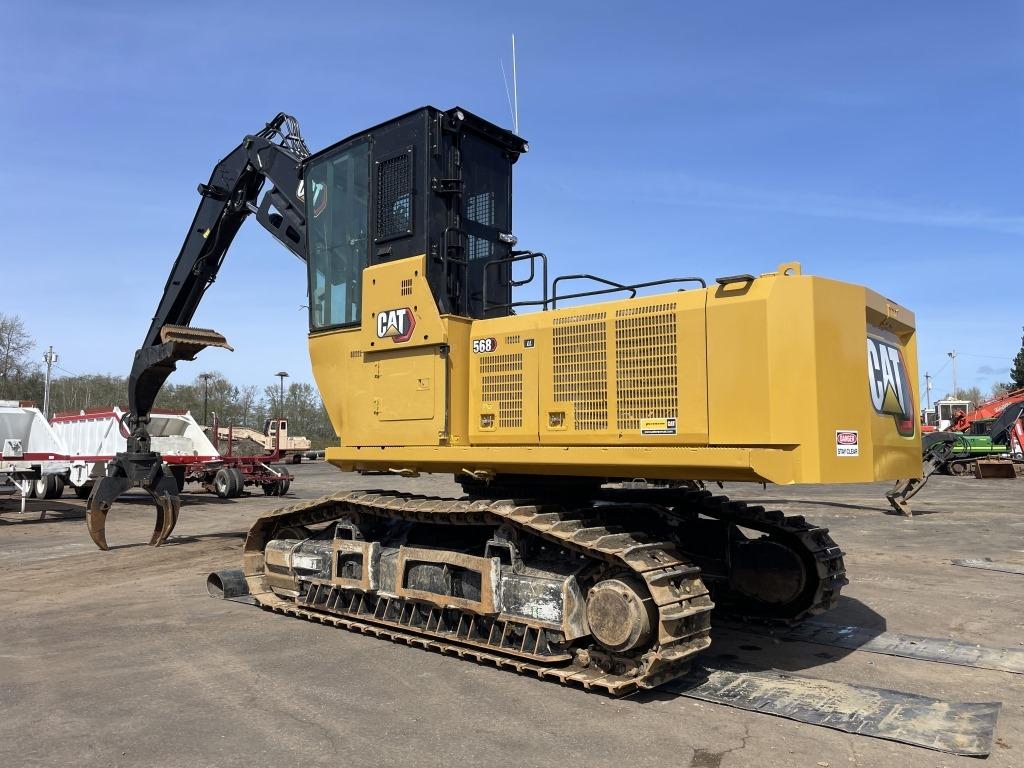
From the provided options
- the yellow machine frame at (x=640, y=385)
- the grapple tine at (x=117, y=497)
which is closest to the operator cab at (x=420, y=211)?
the yellow machine frame at (x=640, y=385)

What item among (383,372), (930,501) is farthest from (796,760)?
(930,501)

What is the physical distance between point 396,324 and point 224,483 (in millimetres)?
16621

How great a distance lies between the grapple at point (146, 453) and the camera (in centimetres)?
1130

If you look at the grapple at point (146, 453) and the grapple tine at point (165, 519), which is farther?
the grapple tine at point (165, 519)

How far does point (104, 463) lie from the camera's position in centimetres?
1184

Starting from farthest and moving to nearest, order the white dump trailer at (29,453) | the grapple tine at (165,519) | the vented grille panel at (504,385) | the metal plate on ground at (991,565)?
1. the white dump trailer at (29,453)
2. the grapple tine at (165,519)
3. the metal plate on ground at (991,565)
4. the vented grille panel at (504,385)

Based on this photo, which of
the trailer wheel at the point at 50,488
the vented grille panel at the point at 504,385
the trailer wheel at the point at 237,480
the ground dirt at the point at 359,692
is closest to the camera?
the ground dirt at the point at 359,692

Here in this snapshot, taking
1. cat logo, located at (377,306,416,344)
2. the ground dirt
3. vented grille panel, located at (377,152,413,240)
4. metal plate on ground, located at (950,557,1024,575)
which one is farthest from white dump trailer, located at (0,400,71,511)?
metal plate on ground, located at (950,557,1024,575)

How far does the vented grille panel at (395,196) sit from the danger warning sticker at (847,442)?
3859mm

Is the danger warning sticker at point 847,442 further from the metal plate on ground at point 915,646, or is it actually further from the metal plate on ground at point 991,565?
the metal plate on ground at point 991,565

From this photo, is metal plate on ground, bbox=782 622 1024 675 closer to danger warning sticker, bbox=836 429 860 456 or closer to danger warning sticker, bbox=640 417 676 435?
danger warning sticker, bbox=836 429 860 456

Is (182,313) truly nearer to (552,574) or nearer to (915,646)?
(552,574)

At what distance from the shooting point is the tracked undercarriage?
205 inches

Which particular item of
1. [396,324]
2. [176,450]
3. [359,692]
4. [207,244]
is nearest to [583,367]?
[396,324]
